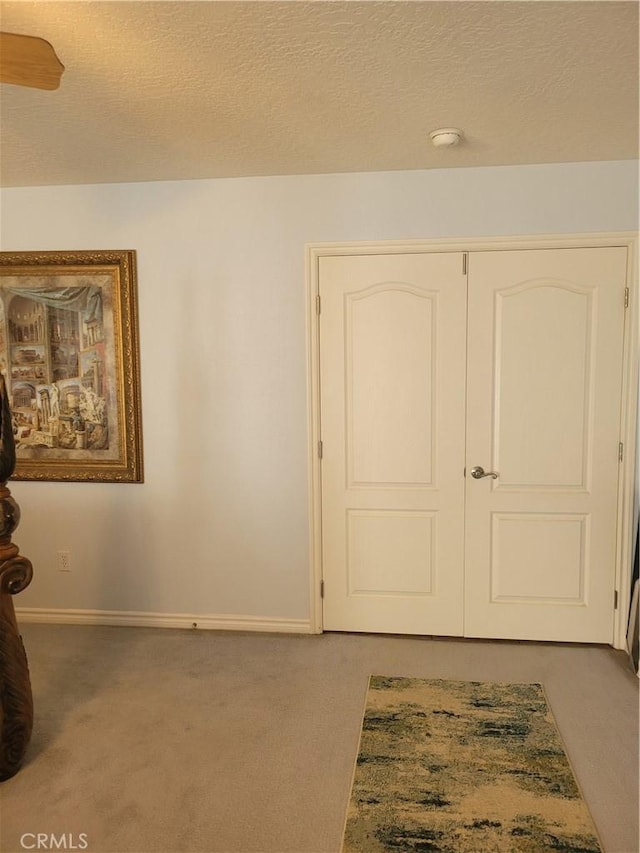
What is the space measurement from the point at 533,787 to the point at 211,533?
78.1 inches

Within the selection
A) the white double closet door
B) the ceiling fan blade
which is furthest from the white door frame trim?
the ceiling fan blade

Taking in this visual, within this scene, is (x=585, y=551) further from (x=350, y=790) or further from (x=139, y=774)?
(x=139, y=774)

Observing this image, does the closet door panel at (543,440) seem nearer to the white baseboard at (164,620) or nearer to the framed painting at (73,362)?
the white baseboard at (164,620)

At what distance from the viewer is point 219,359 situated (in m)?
3.31

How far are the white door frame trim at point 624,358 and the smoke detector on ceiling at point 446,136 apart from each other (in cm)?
55

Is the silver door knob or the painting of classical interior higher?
the painting of classical interior

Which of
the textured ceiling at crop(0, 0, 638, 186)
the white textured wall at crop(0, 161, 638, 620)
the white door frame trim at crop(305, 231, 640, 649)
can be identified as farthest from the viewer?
the white textured wall at crop(0, 161, 638, 620)

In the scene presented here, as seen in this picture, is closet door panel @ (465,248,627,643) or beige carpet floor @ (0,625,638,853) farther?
closet door panel @ (465,248,627,643)

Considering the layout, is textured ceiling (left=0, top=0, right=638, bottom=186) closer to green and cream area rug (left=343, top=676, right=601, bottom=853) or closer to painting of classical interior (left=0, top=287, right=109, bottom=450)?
painting of classical interior (left=0, top=287, right=109, bottom=450)

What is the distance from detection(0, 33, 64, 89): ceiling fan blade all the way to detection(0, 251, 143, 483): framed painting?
1685 mm

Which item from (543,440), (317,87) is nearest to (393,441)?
(543,440)

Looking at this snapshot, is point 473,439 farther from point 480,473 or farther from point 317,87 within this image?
point 317,87

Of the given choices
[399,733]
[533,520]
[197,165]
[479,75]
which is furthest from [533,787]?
[197,165]

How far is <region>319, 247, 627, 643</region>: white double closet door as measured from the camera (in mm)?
3076
